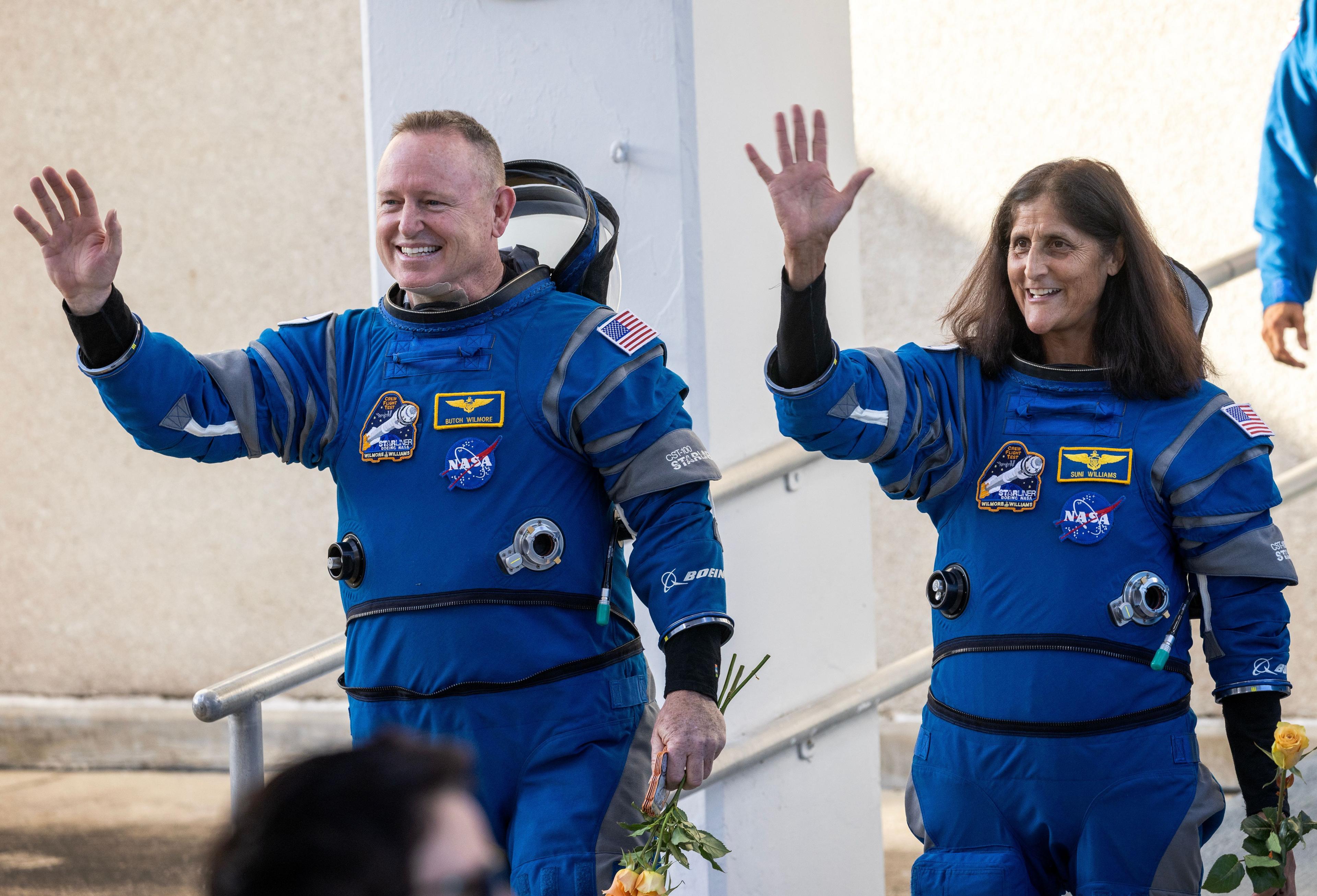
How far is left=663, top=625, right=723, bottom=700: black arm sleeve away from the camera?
2.06m

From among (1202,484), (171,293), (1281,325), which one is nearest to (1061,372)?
(1202,484)

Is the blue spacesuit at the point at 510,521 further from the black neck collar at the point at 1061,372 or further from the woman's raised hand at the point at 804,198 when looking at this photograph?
the black neck collar at the point at 1061,372

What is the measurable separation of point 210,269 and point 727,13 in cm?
350

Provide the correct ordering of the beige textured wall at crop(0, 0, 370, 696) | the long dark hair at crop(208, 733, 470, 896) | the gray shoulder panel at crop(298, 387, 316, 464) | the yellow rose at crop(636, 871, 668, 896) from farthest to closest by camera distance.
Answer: the beige textured wall at crop(0, 0, 370, 696)
the gray shoulder panel at crop(298, 387, 316, 464)
the yellow rose at crop(636, 871, 668, 896)
the long dark hair at crop(208, 733, 470, 896)

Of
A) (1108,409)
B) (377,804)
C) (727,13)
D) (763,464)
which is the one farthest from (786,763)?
(377,804)

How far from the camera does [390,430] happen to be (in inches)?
86.4

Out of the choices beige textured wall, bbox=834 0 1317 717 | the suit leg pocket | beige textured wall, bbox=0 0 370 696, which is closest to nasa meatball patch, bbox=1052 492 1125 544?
the suit leg pocket

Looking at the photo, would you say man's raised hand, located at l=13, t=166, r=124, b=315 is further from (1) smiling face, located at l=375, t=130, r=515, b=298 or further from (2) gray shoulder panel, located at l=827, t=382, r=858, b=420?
(2) gray shoulder panel, located at l=827, t=382, r=858, b=420

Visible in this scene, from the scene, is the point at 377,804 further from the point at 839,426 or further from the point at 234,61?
the point at 234,61

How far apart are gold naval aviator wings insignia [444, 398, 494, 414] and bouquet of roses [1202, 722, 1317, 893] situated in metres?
1.24

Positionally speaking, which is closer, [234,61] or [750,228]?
[750,228]

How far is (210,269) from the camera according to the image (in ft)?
18.9

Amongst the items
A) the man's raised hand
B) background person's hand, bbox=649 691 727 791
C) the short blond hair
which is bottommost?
background person's hand, bbox=649 691 727 791

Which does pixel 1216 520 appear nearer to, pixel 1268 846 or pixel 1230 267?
pixel 1268 846
